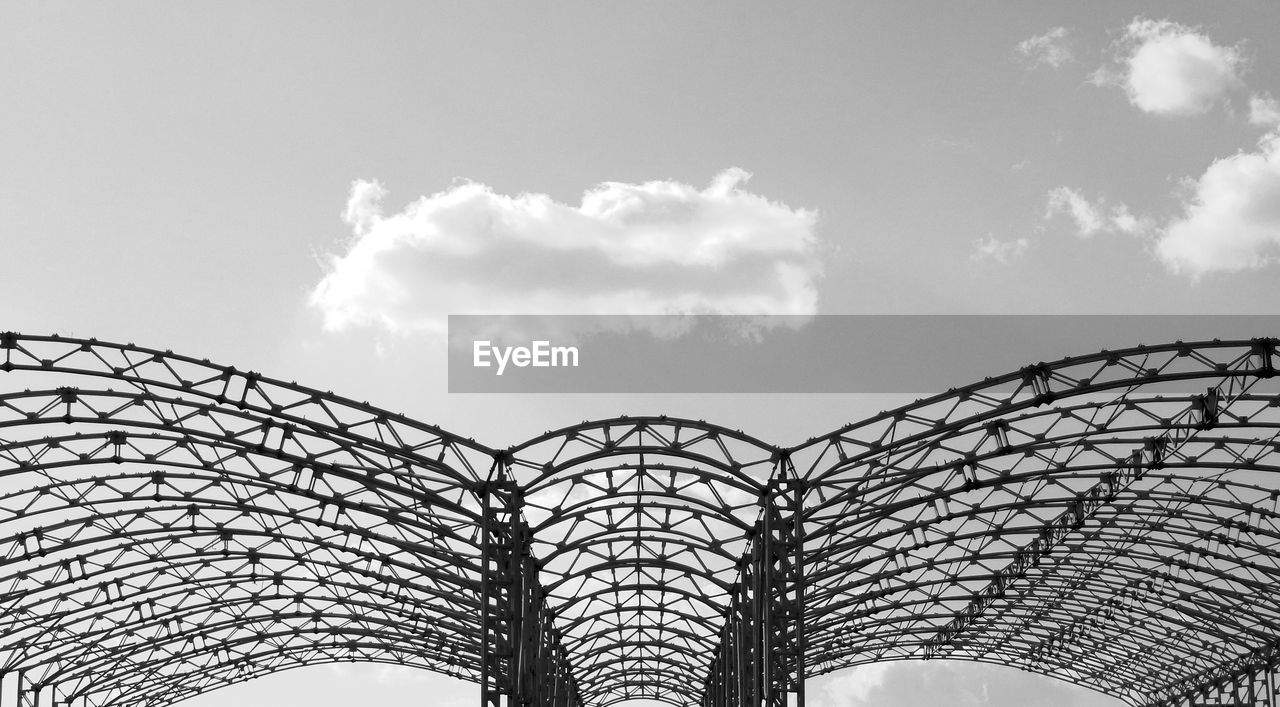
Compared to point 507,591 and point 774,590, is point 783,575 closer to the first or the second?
point 774,590

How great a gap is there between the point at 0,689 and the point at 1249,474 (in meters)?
50.7

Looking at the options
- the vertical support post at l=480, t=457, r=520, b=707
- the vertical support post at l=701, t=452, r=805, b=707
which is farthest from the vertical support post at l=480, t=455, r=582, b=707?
the vertical support post at l=701, t=452, r=805, b=707

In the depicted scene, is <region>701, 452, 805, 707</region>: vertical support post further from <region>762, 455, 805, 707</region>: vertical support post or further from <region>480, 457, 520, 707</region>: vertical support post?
<region>480, 457, 520, 707</region>: vertical support post

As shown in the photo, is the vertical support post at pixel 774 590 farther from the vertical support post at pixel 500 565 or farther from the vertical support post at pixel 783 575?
the vertical support post at pixel 500 565

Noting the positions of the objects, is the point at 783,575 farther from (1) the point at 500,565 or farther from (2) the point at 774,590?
(1) the point at 500,565

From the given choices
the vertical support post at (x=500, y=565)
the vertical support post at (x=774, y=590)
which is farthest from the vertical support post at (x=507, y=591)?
the vertical support post at (x=774, y=590)

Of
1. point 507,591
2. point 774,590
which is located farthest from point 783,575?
point 507,591

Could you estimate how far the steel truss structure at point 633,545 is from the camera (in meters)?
35.6

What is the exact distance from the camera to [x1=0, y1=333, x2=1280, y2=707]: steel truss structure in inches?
1401

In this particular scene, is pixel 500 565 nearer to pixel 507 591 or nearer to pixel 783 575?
pixel 507 591

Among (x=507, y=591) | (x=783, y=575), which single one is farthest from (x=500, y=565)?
(x=783, y=575)

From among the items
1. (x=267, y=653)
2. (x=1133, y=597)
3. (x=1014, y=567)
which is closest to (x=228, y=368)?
(x=1014, y=567)

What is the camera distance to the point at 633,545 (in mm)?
47156

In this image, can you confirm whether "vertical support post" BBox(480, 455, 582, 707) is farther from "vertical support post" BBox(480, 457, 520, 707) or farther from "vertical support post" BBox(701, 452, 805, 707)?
"vertical support post" BBox(701, 452, 805, 707)
